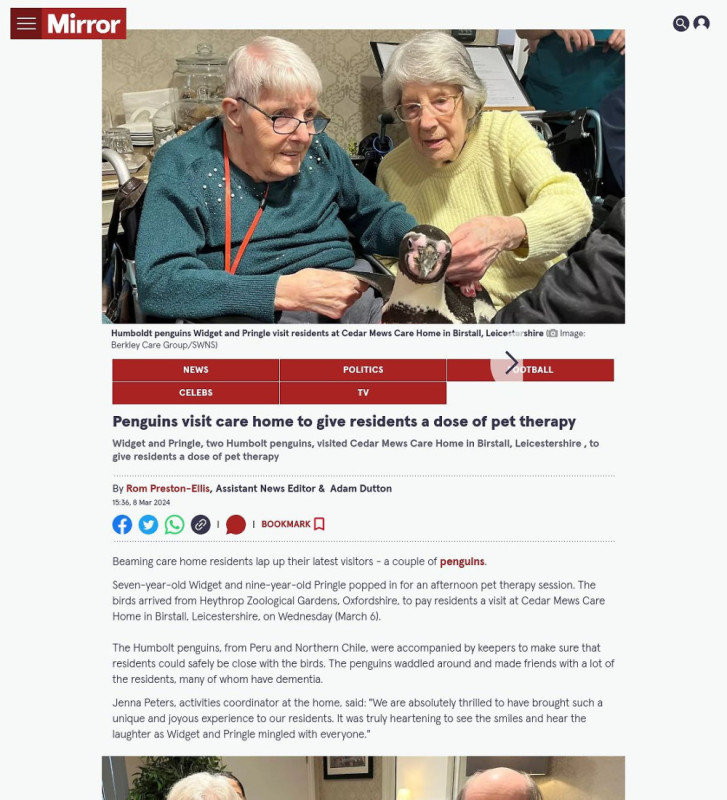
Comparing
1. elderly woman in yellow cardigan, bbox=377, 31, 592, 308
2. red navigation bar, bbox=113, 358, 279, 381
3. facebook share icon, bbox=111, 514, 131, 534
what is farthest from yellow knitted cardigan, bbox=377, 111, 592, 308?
facebook share icon, bbox=111, 514, 131, 534

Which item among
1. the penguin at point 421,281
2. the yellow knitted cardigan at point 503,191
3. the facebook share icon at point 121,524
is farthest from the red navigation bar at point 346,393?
the yellow knitted cardigan at point 503,191

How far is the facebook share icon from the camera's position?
1161mm

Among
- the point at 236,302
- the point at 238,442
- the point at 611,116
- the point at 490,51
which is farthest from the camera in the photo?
the point at 490,51

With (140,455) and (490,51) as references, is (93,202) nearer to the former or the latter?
(140,455)

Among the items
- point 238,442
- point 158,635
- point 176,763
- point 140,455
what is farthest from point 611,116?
Answer: point 176,763

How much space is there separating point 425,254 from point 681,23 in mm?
487

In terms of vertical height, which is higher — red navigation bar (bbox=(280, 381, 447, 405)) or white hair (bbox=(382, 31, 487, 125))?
white hair (bbox=(382, 31, 487, 125))

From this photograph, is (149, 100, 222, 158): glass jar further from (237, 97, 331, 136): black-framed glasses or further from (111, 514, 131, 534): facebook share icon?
(111, 514, 131, 534): facebook share icon

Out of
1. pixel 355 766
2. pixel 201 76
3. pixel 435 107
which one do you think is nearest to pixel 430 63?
pixel 435 107

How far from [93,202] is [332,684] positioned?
0.78 m

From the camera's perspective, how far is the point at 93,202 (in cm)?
116

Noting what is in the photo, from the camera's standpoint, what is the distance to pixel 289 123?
1.34 meters

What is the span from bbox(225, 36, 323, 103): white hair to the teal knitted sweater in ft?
0.42

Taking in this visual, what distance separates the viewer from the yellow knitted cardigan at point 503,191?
4.70ft
